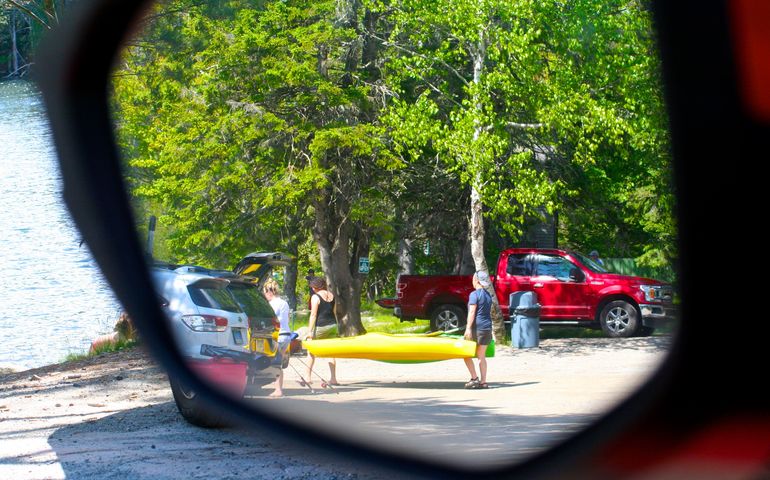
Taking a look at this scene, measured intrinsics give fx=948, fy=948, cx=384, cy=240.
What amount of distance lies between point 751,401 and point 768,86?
2.35ft

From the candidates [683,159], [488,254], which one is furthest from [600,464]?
[488,254]

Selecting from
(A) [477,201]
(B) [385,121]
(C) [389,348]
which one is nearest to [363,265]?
(A) [477,201]

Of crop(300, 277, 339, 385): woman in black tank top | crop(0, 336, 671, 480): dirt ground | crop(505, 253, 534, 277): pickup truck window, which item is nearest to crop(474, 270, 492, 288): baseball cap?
crop(505, 253, 534, 277): pickup truck window

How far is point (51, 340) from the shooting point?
11453 millimetres

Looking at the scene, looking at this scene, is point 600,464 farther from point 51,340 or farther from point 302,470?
point 51,340

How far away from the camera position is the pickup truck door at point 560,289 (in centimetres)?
545

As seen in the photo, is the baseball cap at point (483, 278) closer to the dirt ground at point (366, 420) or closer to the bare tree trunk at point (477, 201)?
the bare tree trunk at point (477, 201)

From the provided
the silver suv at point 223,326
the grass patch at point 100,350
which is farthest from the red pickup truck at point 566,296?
the grass patch at point 100,350

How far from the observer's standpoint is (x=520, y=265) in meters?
7.40

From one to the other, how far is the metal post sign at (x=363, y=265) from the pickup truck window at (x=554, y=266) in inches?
155

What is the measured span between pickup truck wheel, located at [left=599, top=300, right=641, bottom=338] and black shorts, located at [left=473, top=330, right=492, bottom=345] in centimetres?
118

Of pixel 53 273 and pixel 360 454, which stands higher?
pixel 53 273

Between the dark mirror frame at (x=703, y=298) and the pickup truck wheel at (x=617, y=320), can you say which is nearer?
the dark mirror frame at (x=703, y=298)

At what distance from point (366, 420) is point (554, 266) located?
12.9ft
